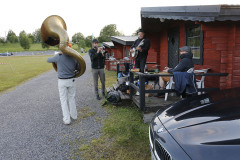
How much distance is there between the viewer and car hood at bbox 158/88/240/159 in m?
1.54

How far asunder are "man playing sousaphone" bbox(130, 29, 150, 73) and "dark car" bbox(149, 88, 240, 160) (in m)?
3.74

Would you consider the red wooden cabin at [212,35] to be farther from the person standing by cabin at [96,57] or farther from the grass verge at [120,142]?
the grass verge at [120,142]

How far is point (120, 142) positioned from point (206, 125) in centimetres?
219

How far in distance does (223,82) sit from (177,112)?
301 centimetres

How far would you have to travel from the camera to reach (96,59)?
22.8 ft

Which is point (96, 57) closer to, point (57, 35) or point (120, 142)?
point (57, 35)

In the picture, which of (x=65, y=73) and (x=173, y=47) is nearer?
(x=65, y=73)

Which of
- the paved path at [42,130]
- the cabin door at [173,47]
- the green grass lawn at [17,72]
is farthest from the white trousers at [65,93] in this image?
the green grass lawn at [17,72]

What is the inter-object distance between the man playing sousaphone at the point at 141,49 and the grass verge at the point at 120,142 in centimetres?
191

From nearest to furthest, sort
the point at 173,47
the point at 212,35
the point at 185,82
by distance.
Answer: the point at 185,82 < the point at 212,35 < the point at 173,47

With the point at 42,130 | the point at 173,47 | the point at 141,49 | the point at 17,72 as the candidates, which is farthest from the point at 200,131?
the point at 17,72

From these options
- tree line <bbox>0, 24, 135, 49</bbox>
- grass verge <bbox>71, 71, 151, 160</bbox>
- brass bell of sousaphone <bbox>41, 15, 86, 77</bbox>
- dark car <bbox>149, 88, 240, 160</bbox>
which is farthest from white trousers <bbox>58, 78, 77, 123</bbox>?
tree line <bbox>0, 24, 135, 49</bbox>

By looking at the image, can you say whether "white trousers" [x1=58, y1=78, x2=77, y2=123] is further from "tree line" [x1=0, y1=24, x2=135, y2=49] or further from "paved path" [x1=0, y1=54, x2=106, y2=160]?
"tree line" [x1=0, y1=24, x2=135, y2=49]

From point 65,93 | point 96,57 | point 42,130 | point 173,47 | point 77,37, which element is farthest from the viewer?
point 77,37
